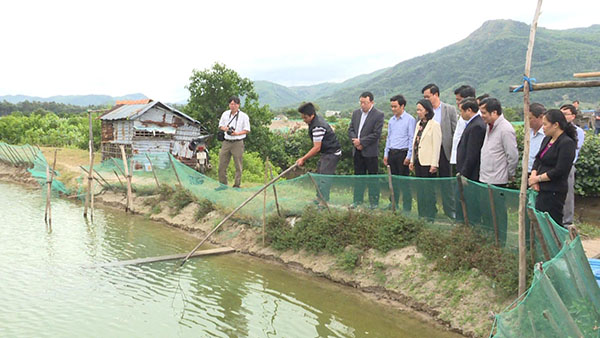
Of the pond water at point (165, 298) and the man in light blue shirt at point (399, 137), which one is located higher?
the man in light blue shirt at point (399, 137)

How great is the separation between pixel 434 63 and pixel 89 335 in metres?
125

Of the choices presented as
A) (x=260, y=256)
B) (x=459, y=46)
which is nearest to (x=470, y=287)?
(x=260, y=256)

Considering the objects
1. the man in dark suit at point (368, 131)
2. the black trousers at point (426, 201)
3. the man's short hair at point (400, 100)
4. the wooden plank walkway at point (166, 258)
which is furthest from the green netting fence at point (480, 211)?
the man's short hair at point (400, 100)

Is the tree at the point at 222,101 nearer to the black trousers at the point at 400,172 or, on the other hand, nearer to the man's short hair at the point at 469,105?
the black trousers at the point at 400,172

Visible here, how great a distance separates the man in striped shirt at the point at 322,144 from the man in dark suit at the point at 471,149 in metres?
2.00

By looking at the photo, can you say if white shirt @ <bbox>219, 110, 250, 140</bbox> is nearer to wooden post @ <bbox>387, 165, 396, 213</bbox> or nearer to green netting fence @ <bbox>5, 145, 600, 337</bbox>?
green netting fence @ <bbox>5, 145, 600, 337</bbox>

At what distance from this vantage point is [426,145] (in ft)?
21.8

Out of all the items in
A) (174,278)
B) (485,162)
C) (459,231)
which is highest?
(485,162)

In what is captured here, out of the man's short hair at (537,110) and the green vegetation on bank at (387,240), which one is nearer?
the man's short hair at (537,110)

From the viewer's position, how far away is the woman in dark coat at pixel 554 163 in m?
4.55

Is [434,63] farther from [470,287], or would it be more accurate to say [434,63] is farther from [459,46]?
[470,287]

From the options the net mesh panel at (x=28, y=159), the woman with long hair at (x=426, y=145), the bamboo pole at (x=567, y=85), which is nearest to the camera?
the bamboo pole at (x=567, y=85)

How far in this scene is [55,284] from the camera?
21.5ft

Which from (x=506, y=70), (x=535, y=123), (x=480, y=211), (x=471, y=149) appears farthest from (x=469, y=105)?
(x=506, y=70)
